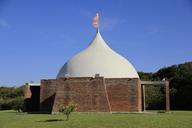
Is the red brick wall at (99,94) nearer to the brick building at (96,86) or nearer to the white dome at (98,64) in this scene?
the brick building at (96,86)

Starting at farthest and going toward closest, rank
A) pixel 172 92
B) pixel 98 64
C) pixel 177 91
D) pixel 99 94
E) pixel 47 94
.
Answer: pixel 172 92
pixel 177 91
pixel 98 64
pixel 47 94
pixel 99 94

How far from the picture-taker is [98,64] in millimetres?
32406

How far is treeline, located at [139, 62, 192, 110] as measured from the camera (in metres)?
39.3

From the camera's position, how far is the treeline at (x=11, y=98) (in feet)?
149

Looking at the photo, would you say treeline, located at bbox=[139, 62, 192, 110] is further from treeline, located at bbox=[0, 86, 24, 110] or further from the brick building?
treeline, located at bbox=[0, 86, 24, 110]

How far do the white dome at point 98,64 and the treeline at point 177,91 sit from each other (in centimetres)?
819

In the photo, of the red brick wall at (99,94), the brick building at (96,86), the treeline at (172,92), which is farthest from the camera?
the treeline at (172,92)

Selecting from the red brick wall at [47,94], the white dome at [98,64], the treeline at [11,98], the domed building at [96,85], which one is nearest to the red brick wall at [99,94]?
the domed building at [96,85]

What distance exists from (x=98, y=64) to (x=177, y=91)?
38.8 ft

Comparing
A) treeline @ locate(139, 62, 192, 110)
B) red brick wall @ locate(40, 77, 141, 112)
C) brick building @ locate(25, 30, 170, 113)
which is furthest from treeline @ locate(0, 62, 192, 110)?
red brick wall @ locate(40, 77, 141, 112)

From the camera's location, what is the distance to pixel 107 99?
94.8 ft

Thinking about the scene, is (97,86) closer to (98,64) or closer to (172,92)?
(98,64)

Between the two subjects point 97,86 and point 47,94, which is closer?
point 97,86

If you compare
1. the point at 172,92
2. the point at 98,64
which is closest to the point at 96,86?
the point at 98,64
